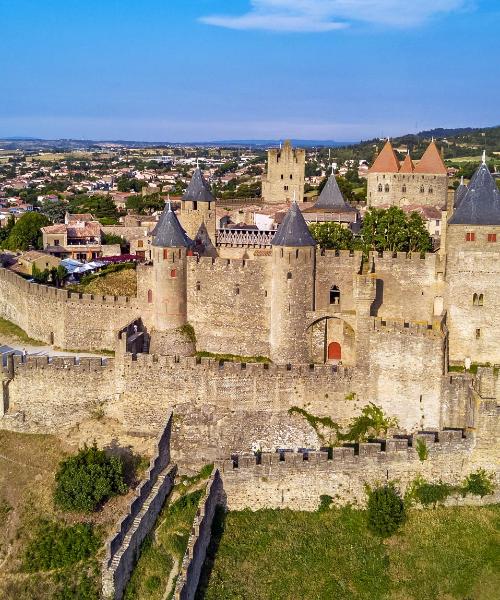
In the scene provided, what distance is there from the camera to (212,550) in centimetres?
2264

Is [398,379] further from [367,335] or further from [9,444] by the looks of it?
[9,444]

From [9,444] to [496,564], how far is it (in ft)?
53.6

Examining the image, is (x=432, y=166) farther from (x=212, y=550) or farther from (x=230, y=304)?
(x=212, y=550)

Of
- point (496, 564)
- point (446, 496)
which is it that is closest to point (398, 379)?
point (446, 496)

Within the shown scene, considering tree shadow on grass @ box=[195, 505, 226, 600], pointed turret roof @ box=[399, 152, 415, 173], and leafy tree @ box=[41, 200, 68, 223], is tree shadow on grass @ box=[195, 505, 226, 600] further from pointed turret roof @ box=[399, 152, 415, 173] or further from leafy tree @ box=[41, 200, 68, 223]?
leafy tree @ box=[41, 200, 68, 223]

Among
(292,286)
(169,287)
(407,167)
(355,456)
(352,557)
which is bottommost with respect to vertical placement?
(352,557)

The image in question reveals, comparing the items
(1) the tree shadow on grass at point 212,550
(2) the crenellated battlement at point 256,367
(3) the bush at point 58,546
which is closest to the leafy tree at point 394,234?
(2) the crenellated battlement at point 256,367

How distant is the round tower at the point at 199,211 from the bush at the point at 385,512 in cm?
1566

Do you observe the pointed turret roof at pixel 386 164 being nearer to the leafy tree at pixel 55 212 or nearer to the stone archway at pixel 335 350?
the stone archway at pixel 335 350

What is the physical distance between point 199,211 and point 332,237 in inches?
263

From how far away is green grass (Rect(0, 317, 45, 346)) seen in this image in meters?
34.8

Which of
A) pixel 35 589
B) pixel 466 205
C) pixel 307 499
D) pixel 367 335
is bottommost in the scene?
pixel 35 589

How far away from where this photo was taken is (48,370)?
28.4 metres

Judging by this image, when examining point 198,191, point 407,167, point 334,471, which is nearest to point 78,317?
point 198,191
